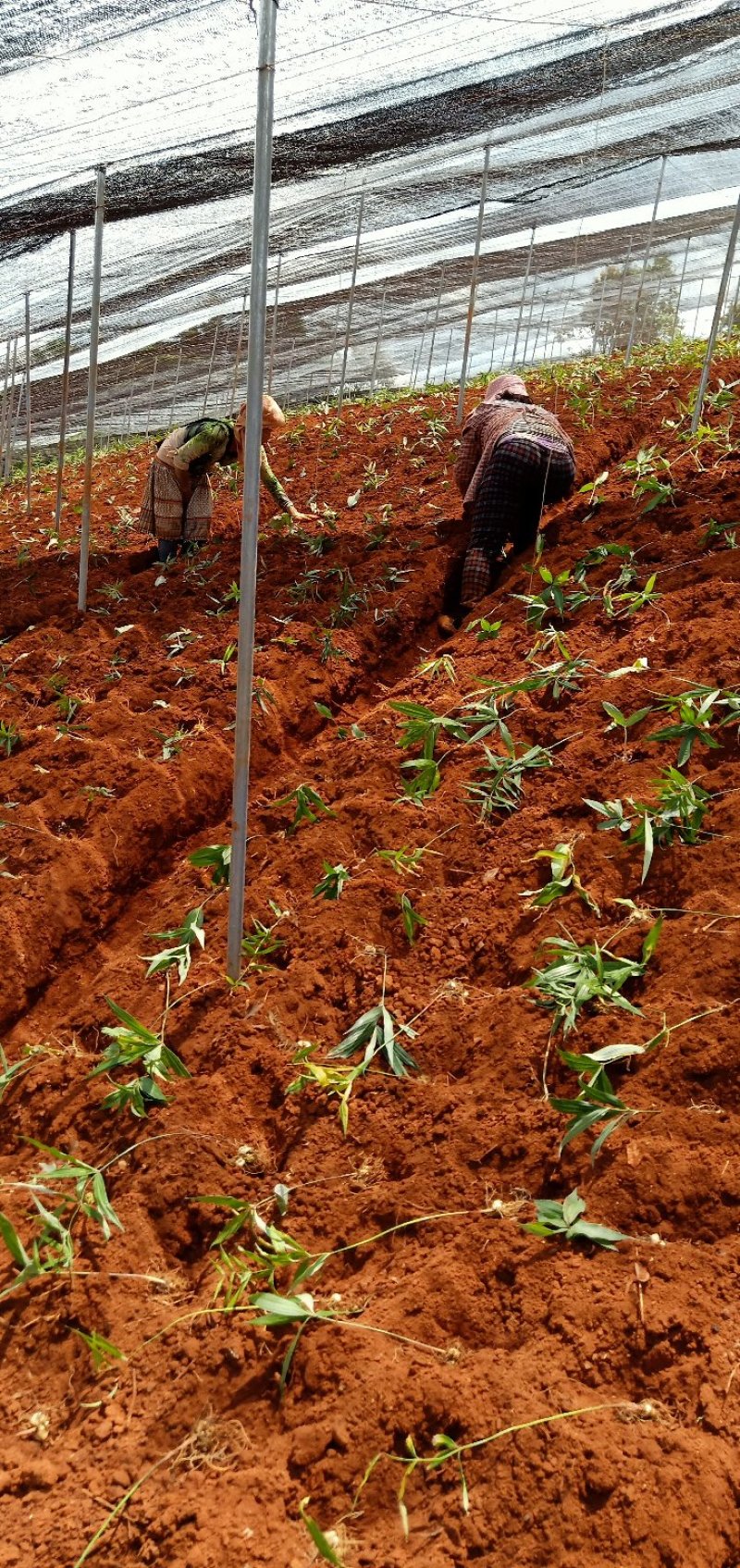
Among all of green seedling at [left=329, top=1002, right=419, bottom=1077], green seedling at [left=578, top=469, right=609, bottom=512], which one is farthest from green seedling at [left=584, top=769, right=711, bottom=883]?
green seedling at [left=578, top=469, right=609, bottom=512]

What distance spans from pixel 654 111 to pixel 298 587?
3862 millimetres

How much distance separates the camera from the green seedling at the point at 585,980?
196 cm

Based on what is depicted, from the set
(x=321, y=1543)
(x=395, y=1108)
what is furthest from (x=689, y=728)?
(x=321, y=1543)

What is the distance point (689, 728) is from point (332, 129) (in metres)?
4.19

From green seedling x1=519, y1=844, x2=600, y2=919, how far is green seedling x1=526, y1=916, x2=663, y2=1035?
6.9 inches

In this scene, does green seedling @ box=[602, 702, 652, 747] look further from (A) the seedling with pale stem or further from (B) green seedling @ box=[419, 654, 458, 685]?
(A) the seedling with pale stem

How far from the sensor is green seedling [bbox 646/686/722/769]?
2539 millimetres

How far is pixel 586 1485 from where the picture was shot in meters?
1.25

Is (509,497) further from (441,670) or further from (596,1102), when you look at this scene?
(596,1102)

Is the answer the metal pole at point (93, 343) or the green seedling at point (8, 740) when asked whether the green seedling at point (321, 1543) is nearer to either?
the green seedling at point (8, 740)

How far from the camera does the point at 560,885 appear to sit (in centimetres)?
231

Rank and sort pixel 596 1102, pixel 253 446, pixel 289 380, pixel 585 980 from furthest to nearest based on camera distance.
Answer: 1. pixel 289 380
2. pixel 253 446
3. pixel 585 980
4. pixel 596 1102

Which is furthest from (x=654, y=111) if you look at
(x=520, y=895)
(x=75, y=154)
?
(x=520, y=895)

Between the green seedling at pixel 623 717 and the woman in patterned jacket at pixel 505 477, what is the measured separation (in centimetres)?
174
